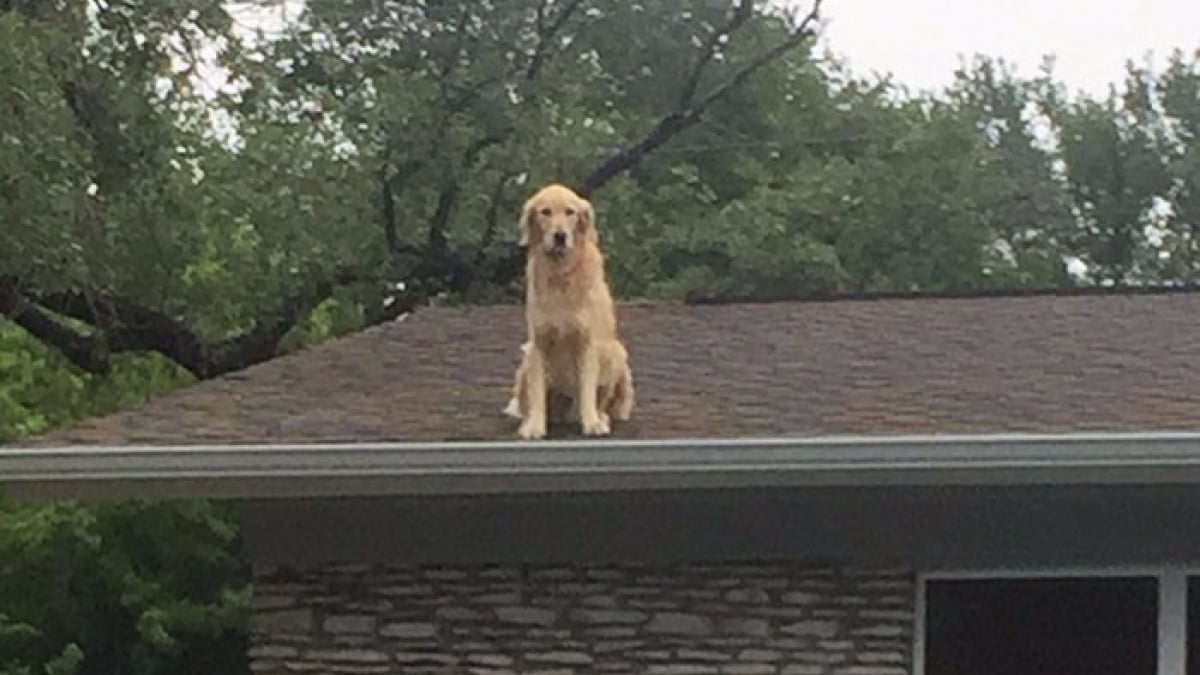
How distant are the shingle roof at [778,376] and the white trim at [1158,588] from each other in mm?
516

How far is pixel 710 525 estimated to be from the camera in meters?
8.04

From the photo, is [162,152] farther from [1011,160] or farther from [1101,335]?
[1011,160]

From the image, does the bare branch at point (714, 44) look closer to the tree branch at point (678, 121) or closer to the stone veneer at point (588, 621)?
the tree branch at point (678, 121)

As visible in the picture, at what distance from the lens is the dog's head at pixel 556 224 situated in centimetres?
802

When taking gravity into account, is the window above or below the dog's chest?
below

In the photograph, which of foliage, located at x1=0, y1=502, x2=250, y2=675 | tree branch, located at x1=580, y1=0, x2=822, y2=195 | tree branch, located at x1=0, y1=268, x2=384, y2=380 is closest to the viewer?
foliage, located at x1=0, y1=502, x2=250, y2=675

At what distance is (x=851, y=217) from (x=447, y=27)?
8636 mm

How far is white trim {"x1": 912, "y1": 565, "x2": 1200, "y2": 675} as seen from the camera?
7707 mm

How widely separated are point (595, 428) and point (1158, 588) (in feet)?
6.50

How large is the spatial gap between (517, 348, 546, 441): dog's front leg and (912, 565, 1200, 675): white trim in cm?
141

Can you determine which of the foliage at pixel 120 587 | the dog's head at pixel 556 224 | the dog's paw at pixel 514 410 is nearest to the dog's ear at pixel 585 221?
the dog's head at pixel 556 224

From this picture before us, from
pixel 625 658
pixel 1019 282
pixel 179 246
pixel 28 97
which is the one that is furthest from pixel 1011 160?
pixel 625 658

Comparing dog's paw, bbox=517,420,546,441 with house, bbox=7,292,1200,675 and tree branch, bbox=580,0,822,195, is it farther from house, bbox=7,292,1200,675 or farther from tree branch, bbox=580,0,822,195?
tree branch, bbox=580,0,822,195

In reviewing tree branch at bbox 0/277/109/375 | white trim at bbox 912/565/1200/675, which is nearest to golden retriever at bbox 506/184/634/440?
white trim at bbox 912/565/1200/675
